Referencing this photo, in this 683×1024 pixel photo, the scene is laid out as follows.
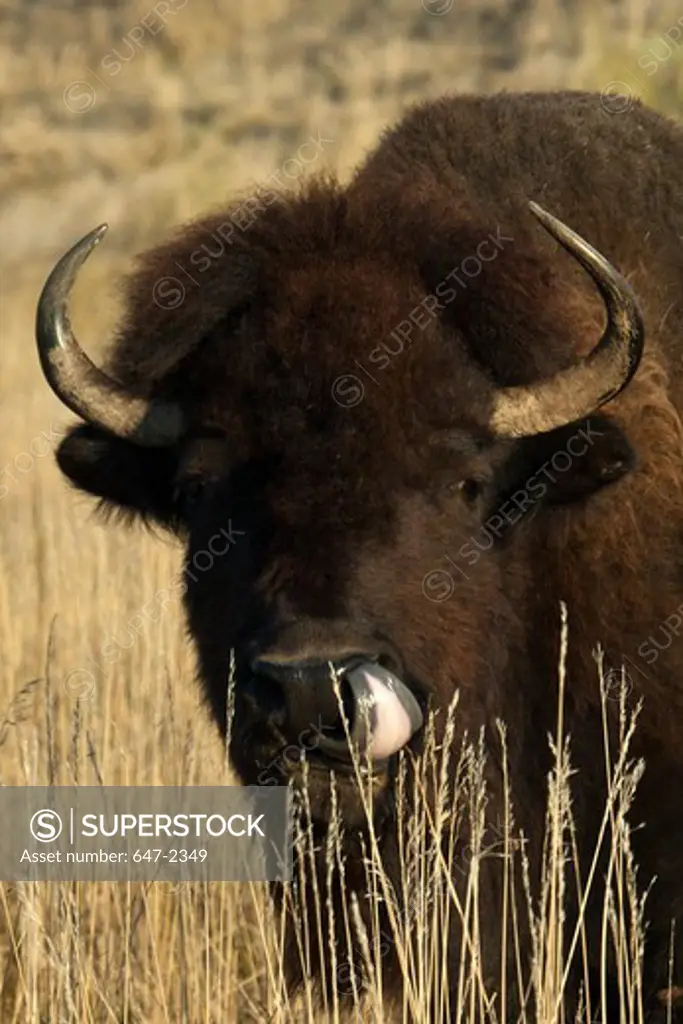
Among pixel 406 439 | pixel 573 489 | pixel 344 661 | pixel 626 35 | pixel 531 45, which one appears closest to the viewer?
pixel 344 661

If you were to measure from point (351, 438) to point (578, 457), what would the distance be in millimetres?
774

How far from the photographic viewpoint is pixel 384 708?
480cm

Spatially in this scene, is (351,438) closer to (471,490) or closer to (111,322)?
(471,490)

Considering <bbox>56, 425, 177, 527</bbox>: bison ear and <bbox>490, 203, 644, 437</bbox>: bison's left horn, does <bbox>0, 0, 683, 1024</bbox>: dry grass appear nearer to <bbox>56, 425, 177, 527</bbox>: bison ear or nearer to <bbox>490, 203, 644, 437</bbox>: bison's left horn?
<bbox>56, 425, 177, 527</bbox>: bison ear

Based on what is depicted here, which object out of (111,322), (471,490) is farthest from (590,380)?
(111,322)

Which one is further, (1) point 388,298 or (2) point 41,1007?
(2) point 41,1007

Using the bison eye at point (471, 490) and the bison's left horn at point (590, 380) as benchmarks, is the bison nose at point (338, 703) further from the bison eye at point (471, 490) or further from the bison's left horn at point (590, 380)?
the bison's left horn at point (590, 380)

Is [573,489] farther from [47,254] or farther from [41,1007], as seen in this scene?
[47,254]

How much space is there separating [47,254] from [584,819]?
2148 cm

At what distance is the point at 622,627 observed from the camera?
5.82 meters

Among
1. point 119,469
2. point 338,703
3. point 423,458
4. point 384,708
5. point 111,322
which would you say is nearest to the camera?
point 338,703

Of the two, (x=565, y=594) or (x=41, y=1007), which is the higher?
(x=565, y=594)

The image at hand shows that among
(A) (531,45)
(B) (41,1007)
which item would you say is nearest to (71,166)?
(A) (531,45)

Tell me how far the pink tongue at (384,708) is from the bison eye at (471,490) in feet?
2.40
